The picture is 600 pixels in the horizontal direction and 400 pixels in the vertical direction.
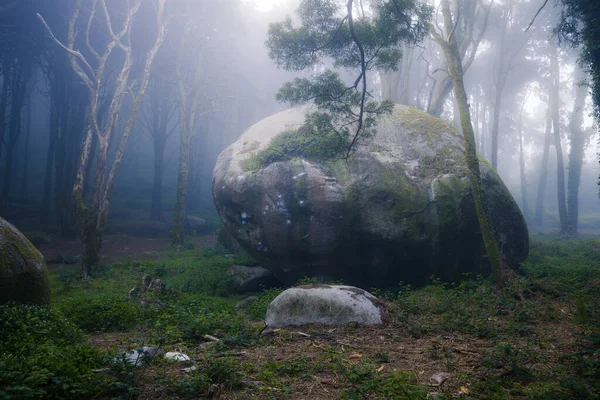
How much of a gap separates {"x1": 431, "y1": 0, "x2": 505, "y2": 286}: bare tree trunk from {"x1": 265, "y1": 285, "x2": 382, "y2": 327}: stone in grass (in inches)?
140

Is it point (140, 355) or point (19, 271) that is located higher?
point (19, 271)

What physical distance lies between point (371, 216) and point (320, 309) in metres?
4.42

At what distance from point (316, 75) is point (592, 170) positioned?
72.2m

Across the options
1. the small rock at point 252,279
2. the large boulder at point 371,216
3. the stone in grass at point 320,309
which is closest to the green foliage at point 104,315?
the stone in grass at point 320,309

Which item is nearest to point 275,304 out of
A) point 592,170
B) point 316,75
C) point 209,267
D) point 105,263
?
point 316,75

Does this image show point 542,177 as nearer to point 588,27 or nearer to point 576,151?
point 576,151

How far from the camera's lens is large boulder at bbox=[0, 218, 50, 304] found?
6.05 metres

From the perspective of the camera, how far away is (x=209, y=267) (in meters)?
13.2

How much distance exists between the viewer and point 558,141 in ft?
88.3

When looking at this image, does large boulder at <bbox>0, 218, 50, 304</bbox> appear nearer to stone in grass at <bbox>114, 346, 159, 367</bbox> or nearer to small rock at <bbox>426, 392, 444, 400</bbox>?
stone in grass at <bbox>114, 346, 159, 367</bbox>

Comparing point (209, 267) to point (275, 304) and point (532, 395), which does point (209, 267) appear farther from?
point (532, 395)

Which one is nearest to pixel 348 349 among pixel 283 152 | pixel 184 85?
pixel 283 152

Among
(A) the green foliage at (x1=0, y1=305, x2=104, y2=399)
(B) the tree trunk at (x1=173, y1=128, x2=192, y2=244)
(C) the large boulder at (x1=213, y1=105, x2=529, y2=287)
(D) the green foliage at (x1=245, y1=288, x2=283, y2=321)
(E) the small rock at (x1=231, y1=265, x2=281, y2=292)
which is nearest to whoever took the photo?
(A) the green foliage at (x1=0, y1=305, x2=104, y2=399)

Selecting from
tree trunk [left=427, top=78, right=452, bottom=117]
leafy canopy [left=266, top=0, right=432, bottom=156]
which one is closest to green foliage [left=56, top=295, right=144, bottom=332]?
leafy canopy [left=266, top=0, right=432, bottom=156]
